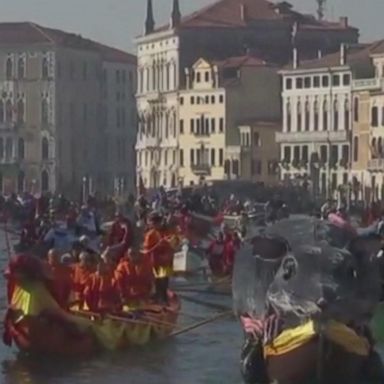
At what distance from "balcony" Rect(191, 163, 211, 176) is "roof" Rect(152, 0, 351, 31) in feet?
26.5

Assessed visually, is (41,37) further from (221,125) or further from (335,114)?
(335,114)

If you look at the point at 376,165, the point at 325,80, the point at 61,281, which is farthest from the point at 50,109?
the point at 61,281

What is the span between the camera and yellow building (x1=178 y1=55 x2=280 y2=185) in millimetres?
102375

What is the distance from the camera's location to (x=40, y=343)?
21.0 m

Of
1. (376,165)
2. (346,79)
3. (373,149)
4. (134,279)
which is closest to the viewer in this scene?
(134,279)

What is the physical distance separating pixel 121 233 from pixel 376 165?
6247cm

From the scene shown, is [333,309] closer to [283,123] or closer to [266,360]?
[266,360]

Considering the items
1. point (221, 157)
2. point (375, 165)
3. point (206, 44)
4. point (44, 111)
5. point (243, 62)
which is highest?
point (206, 44)

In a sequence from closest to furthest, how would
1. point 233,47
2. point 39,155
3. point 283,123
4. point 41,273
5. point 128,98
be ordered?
point 41,273, point 283,123, point 233,47, point 39,155, point 128,98

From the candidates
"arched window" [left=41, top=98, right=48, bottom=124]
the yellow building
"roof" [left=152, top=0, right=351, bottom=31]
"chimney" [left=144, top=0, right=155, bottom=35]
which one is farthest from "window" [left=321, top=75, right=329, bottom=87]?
"arched window" [left=41, top=98, right=48, bottom=124]

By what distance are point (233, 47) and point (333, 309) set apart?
302ft

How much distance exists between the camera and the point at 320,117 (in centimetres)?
9794

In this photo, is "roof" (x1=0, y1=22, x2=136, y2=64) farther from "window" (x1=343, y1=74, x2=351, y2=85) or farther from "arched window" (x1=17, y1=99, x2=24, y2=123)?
"window" (x1=343, y1=74, x2=351, y2=85)

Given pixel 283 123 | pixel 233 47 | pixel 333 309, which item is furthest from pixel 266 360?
pixel 233 47
